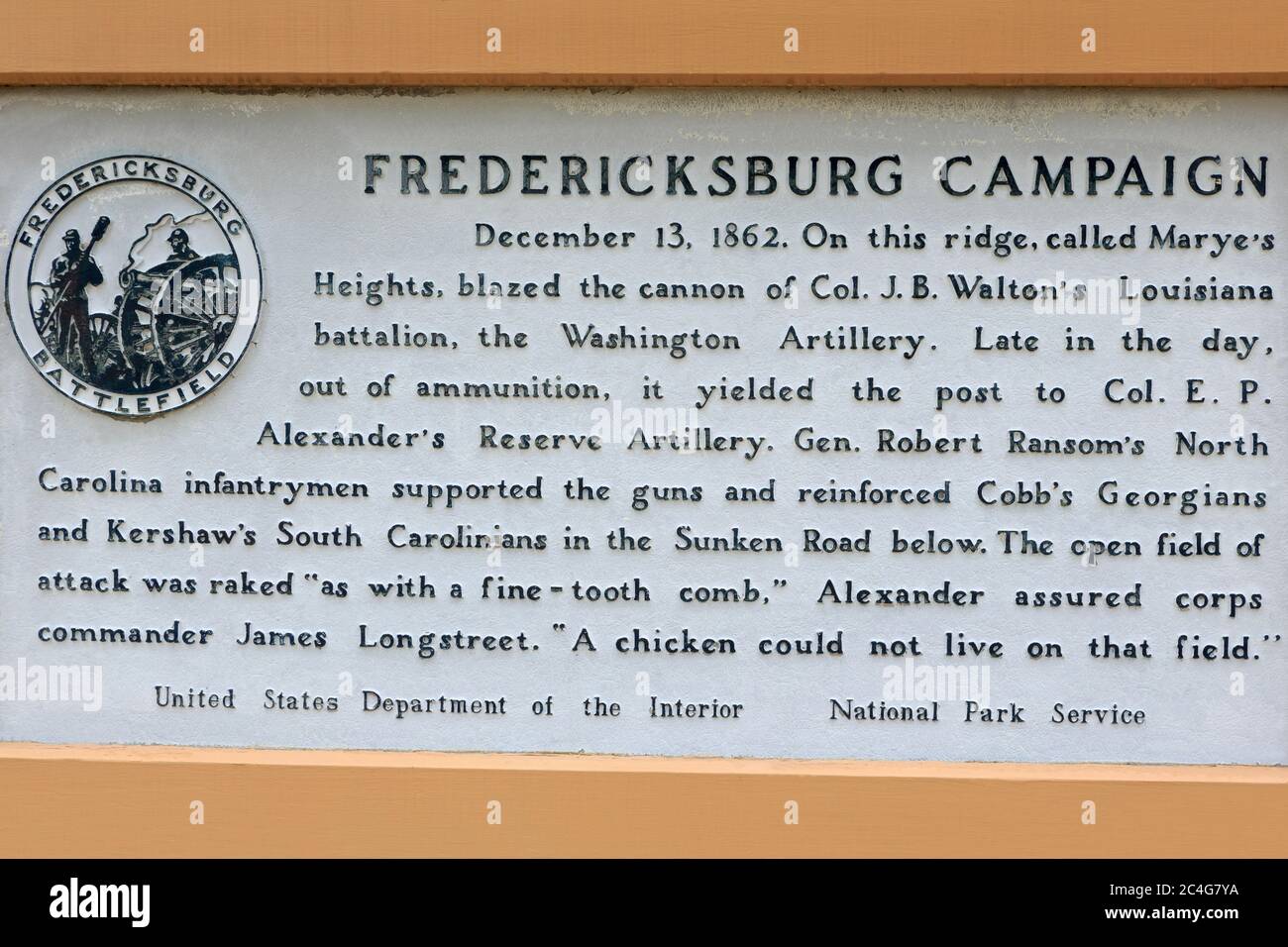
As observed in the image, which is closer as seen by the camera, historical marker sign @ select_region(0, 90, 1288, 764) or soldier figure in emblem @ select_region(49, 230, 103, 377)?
historical marker sign @ select_region(0, 90, 1288, 764)

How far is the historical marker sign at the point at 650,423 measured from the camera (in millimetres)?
3957

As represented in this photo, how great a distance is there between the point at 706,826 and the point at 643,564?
870 mm

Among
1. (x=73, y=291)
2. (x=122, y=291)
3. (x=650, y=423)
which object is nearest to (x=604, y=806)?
(x=650, y=423)

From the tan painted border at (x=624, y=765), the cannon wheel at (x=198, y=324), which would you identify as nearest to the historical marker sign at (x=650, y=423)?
the cannon wheel at (x=198, y=324)

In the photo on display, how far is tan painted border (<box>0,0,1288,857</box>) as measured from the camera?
3.87 meters

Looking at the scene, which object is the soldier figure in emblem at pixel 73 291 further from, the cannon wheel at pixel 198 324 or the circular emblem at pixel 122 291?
the cannon wheel at pixel 198 324

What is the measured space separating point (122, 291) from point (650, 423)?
1807 millimetres

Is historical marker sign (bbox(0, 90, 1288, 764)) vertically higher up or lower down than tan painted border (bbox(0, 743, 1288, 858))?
higher up

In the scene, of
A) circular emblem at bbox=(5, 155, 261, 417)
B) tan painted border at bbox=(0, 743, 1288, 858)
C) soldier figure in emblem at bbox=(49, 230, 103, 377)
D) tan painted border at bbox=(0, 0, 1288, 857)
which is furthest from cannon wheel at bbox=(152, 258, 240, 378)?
tan painted border at bbox=(0, 743, 1288, 858)

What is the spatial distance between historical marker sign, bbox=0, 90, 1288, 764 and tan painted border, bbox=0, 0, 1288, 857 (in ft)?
0.37
